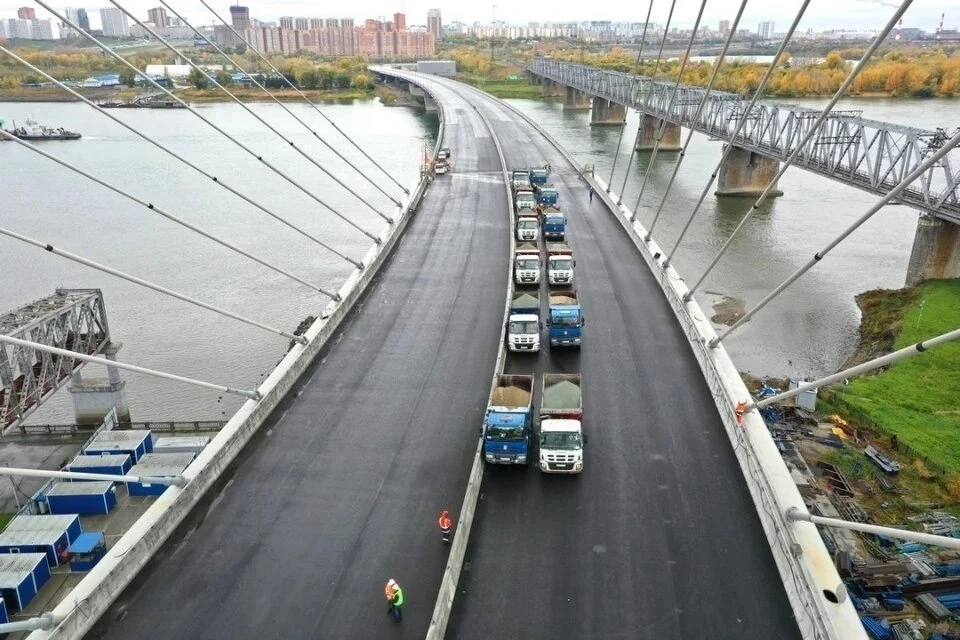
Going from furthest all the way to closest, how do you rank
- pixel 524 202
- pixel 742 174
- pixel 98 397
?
pixel 742 174, pixel 524 202, pixel 98 397

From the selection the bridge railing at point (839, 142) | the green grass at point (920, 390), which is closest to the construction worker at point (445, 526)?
the green grass at point (920, 390)

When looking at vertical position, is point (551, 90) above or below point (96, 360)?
below

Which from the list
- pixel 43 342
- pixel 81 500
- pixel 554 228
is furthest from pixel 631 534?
pixel 554 228

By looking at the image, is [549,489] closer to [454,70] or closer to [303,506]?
[303,506]

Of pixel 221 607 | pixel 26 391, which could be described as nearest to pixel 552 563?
pixel 221 607

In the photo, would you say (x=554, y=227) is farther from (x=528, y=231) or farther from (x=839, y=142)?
(x=839, y=142)

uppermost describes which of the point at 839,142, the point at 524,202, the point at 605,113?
the point at 839,142

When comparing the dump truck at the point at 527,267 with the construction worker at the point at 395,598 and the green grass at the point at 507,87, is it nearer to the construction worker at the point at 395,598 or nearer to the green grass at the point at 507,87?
the construction worker at the point at 395,598
